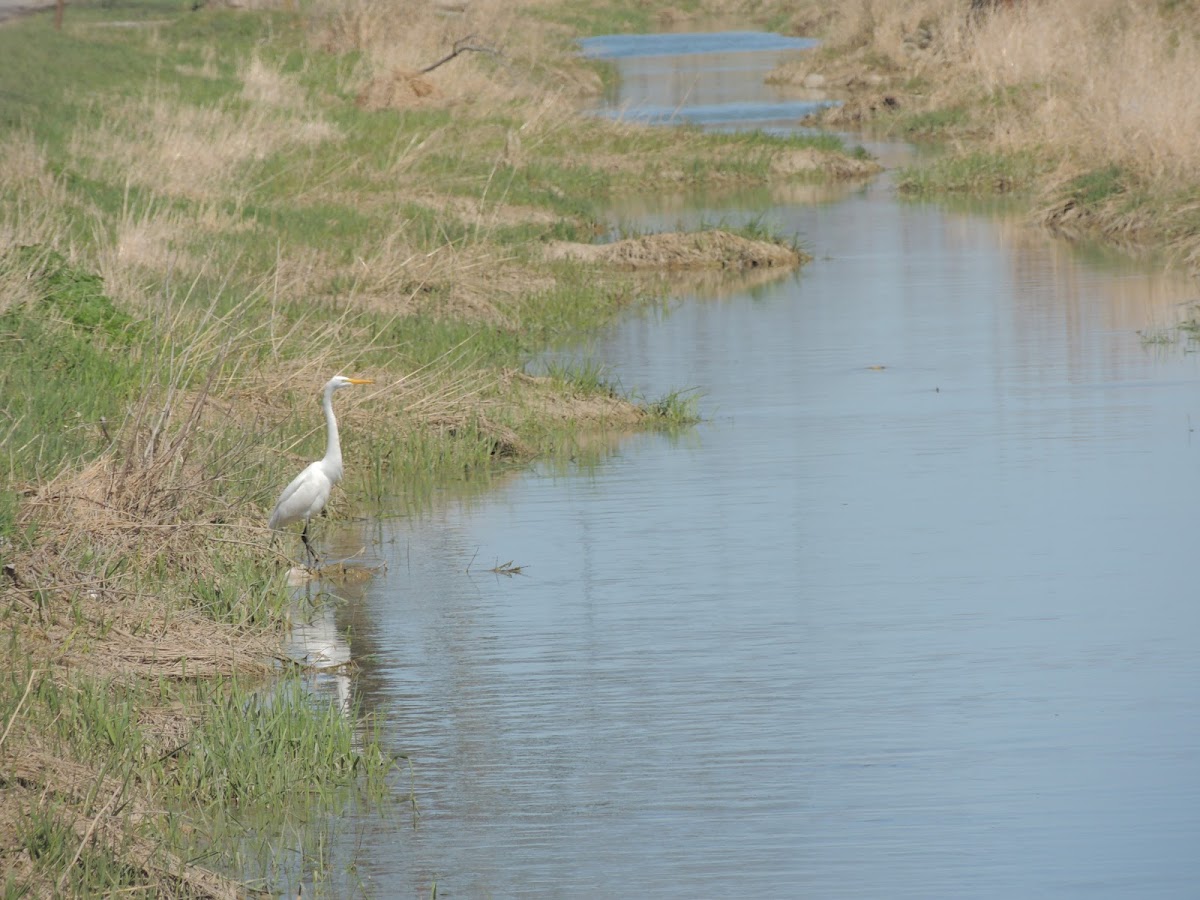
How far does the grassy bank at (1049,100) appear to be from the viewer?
23906mm

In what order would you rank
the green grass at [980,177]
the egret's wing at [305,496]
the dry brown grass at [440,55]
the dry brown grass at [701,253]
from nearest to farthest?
1. the egret's wing at [305,496]
2. the dry brown grass at [701,253]
3. the green grass at [980,177]
4. the dry brown grass at [440,55]

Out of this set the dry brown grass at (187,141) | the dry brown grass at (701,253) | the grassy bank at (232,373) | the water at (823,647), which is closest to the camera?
the water at (823,647)

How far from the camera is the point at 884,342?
62.2 feet

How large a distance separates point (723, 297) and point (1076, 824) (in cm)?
1536

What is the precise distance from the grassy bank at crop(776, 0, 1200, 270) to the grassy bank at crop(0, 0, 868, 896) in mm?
3418

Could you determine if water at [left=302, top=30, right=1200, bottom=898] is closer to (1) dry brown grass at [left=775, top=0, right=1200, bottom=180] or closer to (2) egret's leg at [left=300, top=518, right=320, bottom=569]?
(2) egret's leg at [left=300, top=518, right=320, bottom=569]

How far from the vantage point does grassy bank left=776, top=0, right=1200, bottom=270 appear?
2391 centimetres

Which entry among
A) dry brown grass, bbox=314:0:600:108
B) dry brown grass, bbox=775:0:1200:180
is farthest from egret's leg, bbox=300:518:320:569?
dry brown grass, bbox=314:0:600:108

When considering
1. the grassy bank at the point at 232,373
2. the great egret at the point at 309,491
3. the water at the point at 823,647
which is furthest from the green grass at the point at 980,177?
the great egret at the point at 309,491

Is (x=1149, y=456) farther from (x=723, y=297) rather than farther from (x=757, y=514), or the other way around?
(x=723, y=297)

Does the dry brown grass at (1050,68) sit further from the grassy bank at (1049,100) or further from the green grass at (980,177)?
the green grass at (980,177)

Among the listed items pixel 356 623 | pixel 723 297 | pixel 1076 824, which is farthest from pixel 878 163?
pixel 1076 824

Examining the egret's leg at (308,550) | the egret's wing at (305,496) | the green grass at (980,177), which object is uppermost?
the egret's wing at (305,496)

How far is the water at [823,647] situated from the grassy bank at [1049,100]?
666 centimetres
